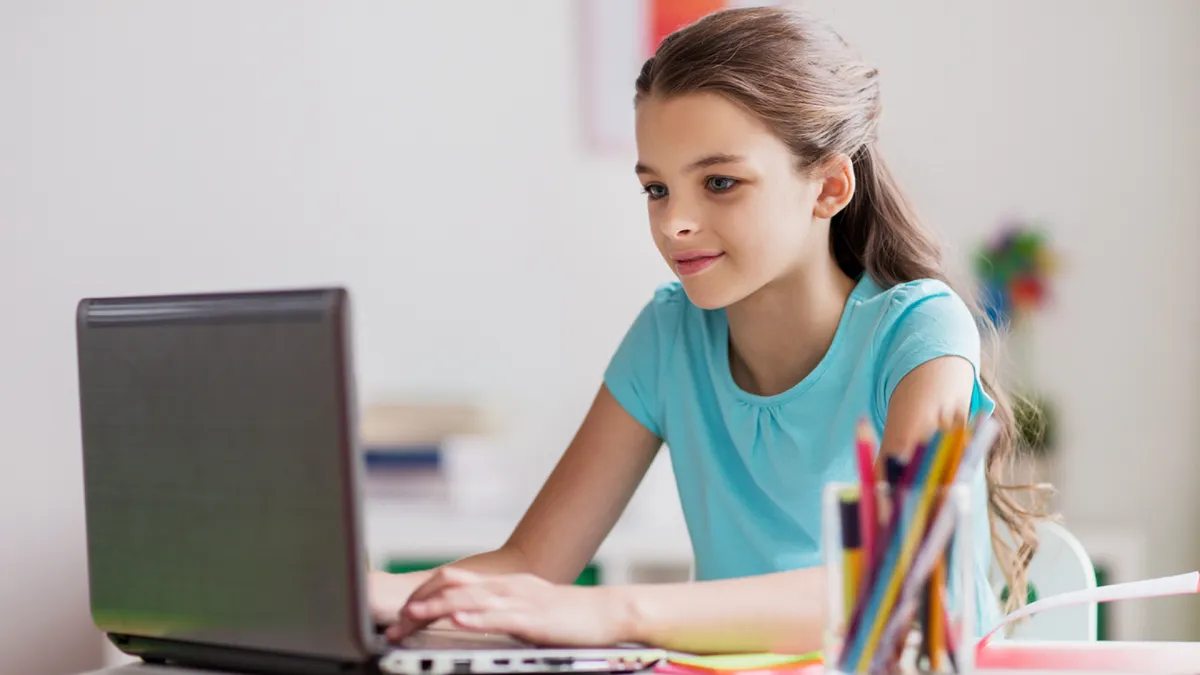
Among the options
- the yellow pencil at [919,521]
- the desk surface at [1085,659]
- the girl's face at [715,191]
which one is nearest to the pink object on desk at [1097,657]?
the desk surface at [1085,659]

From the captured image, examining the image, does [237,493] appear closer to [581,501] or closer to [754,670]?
[754,670]

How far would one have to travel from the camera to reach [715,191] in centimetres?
117

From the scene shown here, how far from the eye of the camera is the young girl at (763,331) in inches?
45.7

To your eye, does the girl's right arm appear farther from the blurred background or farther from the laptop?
the blurred background

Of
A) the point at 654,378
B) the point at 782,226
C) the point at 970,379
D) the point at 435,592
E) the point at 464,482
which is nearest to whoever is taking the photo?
the point at 435,592

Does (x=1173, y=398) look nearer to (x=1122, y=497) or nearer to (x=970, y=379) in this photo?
(x=1122, y=497)

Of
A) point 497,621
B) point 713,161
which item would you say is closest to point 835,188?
point 713,161

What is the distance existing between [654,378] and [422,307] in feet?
4.81

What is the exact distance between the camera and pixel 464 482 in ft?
8.31

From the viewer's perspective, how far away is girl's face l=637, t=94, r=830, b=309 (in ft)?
3.80

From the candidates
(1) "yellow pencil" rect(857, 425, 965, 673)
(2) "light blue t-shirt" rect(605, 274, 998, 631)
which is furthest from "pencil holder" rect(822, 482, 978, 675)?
(2) "light blue t-shirt" rect(605, 274, 998, 631)

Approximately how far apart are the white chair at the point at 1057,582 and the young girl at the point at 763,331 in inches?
1.1

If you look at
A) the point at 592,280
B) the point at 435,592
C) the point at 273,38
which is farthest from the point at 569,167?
the point at 435,592

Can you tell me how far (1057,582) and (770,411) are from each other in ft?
1.10
